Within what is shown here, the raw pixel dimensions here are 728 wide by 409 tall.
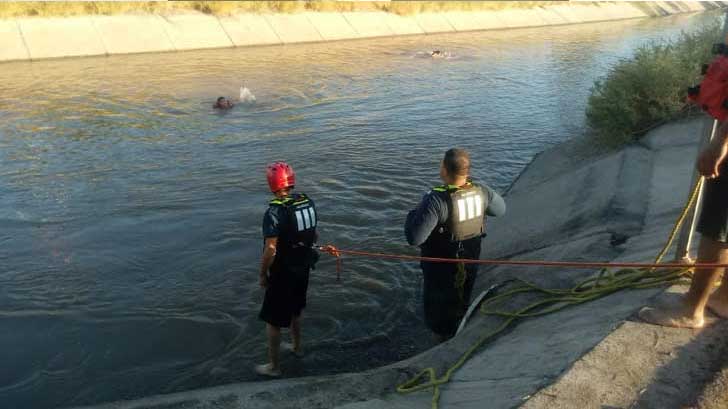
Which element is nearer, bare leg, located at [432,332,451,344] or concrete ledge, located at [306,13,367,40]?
bare leg, located at [432,332,451,344]

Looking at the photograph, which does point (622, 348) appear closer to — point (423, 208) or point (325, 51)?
point (423, 208)

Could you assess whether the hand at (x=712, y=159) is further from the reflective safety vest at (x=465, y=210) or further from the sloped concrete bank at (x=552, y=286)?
the reflective safety vest at (x=465, y=210)

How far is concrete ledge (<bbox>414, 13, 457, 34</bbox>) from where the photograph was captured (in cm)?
4359

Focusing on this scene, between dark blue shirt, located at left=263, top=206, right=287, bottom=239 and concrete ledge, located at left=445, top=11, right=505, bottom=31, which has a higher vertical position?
concrete ledge, located at left=445, top=11, right=505, bottom=31

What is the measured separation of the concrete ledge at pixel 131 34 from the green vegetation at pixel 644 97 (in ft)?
80.7

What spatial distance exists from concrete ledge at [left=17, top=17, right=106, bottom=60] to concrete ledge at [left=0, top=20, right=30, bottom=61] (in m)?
0.24

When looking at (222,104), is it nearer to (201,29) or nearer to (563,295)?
(563,295)

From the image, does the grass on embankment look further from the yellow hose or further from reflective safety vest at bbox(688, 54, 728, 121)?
reflective safety vest at bbox(688, 54, 728, 121)

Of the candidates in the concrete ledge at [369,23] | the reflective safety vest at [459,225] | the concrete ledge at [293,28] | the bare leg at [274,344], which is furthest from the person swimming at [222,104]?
the concrete ledge at [369,23]

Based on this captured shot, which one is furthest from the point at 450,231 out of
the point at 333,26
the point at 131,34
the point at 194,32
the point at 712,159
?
the point at 333,26

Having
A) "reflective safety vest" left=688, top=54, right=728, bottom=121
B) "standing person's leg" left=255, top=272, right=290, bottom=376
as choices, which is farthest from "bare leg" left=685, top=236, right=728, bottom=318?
"standing person's leg" left=255, top=272, right=290, bottom=376

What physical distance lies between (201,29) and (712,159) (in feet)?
109

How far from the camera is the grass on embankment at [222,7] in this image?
30.3 meters

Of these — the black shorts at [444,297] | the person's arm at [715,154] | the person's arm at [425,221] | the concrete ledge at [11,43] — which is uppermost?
the concrete ledge at [11,43]
